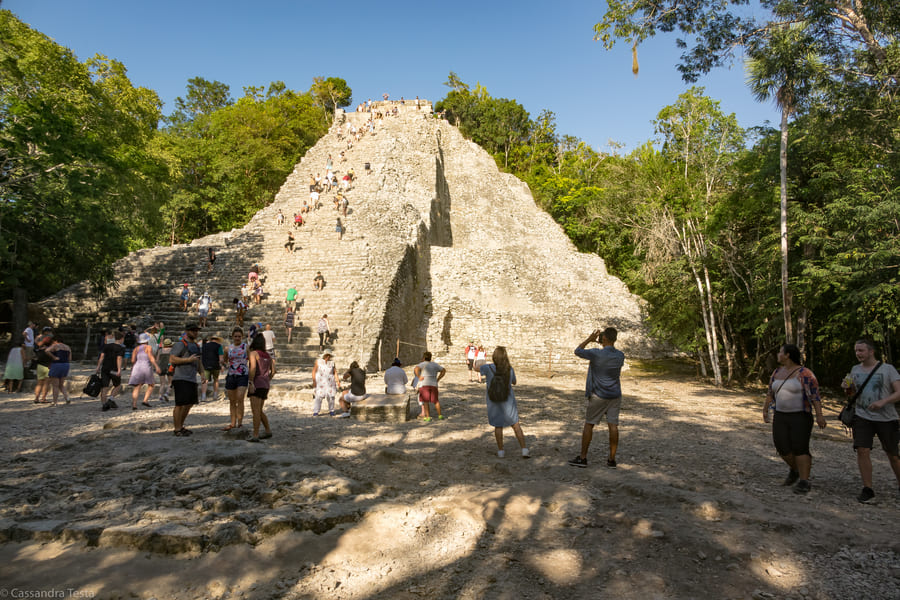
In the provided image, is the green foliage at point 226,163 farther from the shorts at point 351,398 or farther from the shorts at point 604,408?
the shorts at point 604,408

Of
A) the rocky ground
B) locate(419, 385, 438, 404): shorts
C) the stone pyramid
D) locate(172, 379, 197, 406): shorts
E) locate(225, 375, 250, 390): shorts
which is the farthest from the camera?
the stone pyramid

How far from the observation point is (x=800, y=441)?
4910 millimetres

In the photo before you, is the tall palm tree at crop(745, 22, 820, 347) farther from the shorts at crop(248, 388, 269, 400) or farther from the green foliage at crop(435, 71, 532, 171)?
the green foliage at crop(435, 71, 532, 171)

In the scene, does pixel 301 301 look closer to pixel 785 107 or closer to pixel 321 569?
pixel 321 569

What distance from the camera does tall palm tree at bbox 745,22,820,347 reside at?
33.7 feet

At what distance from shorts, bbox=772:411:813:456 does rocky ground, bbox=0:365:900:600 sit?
0.44 metres

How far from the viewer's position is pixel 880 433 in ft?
15.6

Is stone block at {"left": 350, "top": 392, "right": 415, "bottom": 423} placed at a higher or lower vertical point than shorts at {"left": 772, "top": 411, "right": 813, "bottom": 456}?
lower

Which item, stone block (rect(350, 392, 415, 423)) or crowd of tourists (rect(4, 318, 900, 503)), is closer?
crowd of tourists (rect(4, 318, 900, 503))

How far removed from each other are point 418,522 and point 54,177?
47.9ft

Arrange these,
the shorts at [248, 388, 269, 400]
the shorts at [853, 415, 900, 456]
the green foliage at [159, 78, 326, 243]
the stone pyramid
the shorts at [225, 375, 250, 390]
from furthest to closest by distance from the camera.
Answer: the green foliage at [159, 78, 326, 243] < the stone pyramid < the shorts at [225, 375, 250, 390] < the shorts at [248, 388, 269, 400] < the shorts at [853, 415, 900, 456]

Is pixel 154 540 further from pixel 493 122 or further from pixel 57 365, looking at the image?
pixel 493 122

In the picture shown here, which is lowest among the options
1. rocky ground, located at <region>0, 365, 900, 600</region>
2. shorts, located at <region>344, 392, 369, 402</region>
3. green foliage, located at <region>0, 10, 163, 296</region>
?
rocky ground, located at <region>0, 365, 900, 600</region>

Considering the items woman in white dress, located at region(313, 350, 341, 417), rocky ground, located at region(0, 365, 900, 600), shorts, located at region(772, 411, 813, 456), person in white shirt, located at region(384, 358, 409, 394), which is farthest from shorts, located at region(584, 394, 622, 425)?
woman in white dress, located at region(313, 350, 341, 417)
